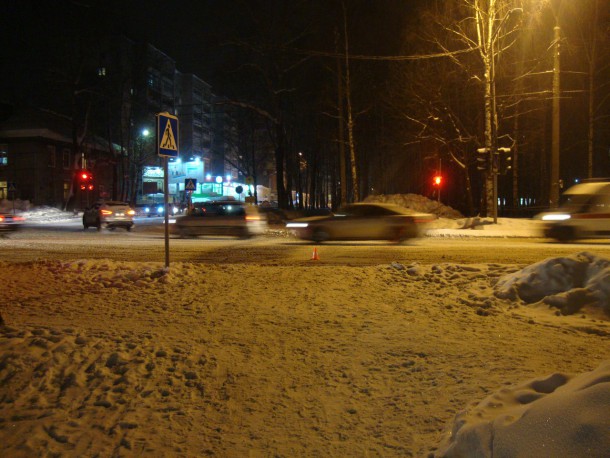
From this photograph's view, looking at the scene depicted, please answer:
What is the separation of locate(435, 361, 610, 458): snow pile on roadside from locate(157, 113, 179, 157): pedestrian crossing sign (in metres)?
7.91

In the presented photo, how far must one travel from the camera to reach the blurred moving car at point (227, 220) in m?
22.5

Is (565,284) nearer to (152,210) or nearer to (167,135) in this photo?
(167,135)

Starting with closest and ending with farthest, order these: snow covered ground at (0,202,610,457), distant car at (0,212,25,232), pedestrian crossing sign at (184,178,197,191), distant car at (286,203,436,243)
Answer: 1. snow covered ground at (0,202,610,457)
2. distant car at (286,203,436,243)
3. distant car at (0,212,25,232)
4. pedestrian crossing sign at (184,178,197,191)

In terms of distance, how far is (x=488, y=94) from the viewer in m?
25.8

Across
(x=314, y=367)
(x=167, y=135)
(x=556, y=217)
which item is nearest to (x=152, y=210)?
(x=556, y=217)

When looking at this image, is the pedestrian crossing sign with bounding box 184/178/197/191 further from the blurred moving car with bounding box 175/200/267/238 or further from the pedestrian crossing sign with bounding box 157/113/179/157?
the pedestrian crossing sign with bounding box 157/113/179/157

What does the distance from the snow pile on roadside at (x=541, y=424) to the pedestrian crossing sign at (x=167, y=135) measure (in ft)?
26.0

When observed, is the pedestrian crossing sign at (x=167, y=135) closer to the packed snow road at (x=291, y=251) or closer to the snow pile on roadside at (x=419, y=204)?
the packed snow road at (x=291, y=251)

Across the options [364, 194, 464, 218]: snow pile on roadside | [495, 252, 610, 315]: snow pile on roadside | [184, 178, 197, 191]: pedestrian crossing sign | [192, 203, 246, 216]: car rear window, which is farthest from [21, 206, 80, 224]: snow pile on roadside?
[495, 252, 610, 315]: snow pile on roadside

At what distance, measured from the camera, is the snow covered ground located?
403 centimetres

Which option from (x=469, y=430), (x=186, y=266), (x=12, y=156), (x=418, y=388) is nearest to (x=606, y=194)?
(x=186, y=266)

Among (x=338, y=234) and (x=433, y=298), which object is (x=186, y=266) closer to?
(x=433, y=298)

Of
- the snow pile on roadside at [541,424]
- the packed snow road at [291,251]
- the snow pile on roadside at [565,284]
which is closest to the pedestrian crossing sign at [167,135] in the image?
the packed snow road at [291,251]

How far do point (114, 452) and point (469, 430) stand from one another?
2.58 m
